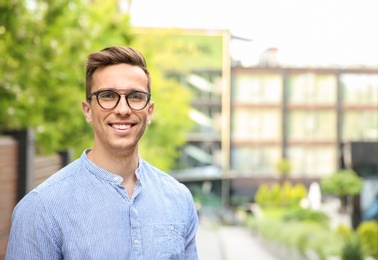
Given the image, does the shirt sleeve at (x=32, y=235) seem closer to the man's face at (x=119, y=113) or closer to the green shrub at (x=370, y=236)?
the man's face at (x=119, y=113)

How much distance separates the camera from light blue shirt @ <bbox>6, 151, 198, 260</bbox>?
101 inches

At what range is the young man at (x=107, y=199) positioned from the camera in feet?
8.41

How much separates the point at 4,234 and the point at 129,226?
4545 millimetres

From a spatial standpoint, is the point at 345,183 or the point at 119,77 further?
the point at 345,183

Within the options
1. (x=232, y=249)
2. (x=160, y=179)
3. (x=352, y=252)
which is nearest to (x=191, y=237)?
(x=160, y=179)

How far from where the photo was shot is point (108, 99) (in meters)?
2.69

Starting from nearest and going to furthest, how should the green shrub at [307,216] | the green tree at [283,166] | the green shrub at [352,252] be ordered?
the green shrub at [352,252] → the green shrub at [307,216] → the green tree at [283,166]

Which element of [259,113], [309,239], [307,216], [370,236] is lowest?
[307,216]

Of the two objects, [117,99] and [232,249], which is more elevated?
[117,99]

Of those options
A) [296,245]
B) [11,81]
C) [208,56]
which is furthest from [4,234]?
[208,56]

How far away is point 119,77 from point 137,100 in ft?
0.37

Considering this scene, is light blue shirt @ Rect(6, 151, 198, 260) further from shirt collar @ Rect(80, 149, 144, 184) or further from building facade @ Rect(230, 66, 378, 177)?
building facade @ Rect(230, 66, 378, 177)

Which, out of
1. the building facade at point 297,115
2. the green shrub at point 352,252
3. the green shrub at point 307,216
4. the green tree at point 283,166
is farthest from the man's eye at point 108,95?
the building facade at point 297,115

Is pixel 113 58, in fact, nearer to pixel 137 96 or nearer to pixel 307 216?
pixel 137 96
